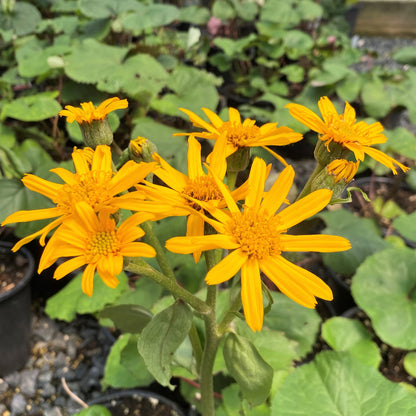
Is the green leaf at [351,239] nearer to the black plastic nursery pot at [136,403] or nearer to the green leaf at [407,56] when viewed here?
the black plastic nursery pot at [136,403]

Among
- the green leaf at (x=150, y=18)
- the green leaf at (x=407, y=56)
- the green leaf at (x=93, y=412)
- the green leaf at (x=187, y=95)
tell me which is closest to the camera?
the green leaf at (x=93, y=412)

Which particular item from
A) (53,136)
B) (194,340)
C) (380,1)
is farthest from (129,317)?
(380,1)

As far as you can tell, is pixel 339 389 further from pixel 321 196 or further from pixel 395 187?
pixel 395 187

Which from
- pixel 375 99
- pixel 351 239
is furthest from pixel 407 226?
pixel 375 99

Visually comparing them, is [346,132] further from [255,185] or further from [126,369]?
[126,369]

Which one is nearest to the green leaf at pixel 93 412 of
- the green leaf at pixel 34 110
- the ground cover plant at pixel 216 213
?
the ground cover plant at pixel 216 213

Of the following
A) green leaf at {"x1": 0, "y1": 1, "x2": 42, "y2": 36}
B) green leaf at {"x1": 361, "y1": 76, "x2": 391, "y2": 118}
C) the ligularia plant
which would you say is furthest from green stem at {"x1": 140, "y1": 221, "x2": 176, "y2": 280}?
green leaf at {"x1": 0, "y1": 1, "x2": 42, "y2": 36}
